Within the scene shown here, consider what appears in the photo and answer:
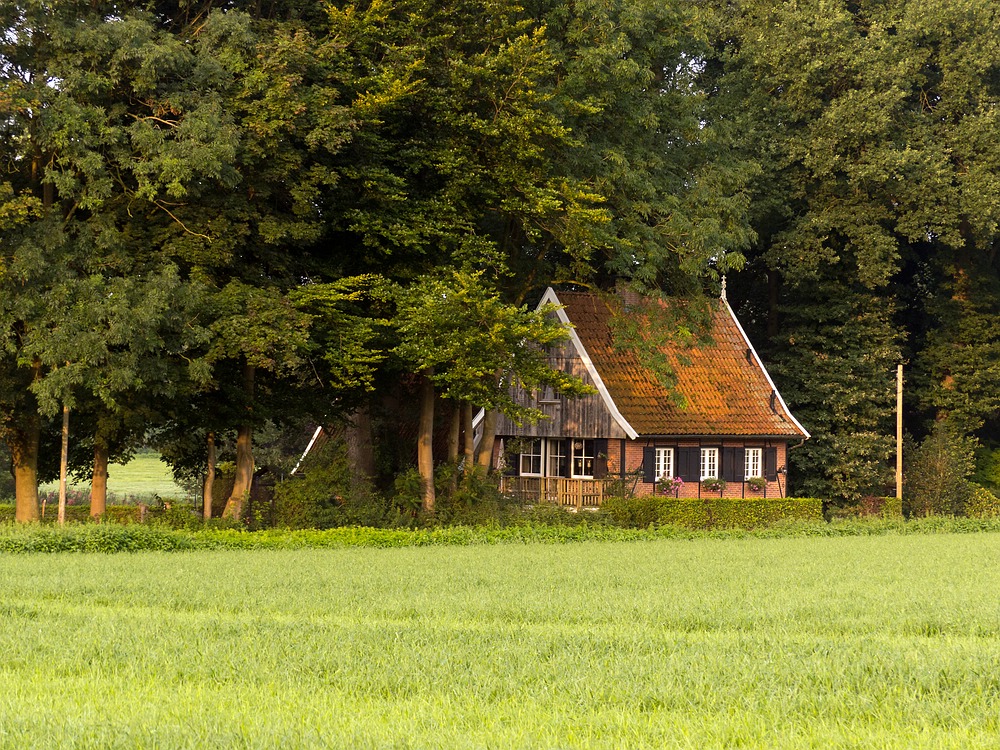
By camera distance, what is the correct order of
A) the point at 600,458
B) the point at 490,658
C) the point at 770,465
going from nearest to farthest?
the point at 490,658
the point at 600,458
the point at 770,465

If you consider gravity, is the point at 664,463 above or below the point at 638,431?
below

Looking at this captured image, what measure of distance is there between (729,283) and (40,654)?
45414 millimetres

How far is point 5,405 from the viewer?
3064cm

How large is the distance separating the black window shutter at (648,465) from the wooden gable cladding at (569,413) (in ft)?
3.76

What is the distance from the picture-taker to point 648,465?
43.2m

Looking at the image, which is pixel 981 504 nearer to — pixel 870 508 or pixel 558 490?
pixel 870 508

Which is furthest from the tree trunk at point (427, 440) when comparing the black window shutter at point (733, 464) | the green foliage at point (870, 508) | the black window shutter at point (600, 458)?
the green foliage at point (870, 508)

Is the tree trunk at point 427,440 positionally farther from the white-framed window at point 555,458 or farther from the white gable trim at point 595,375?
the white-framed window at point 555,458

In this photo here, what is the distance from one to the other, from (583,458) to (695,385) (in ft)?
17.9

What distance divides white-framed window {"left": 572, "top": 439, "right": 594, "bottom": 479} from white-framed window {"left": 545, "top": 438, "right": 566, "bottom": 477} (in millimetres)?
448

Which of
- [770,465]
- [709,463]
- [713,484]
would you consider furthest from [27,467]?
[770,465]

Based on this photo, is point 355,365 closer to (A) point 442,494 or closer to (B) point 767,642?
(A) point 442,494

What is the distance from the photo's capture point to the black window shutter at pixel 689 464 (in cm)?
4372

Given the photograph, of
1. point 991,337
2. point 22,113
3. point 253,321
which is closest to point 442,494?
point 253,321
